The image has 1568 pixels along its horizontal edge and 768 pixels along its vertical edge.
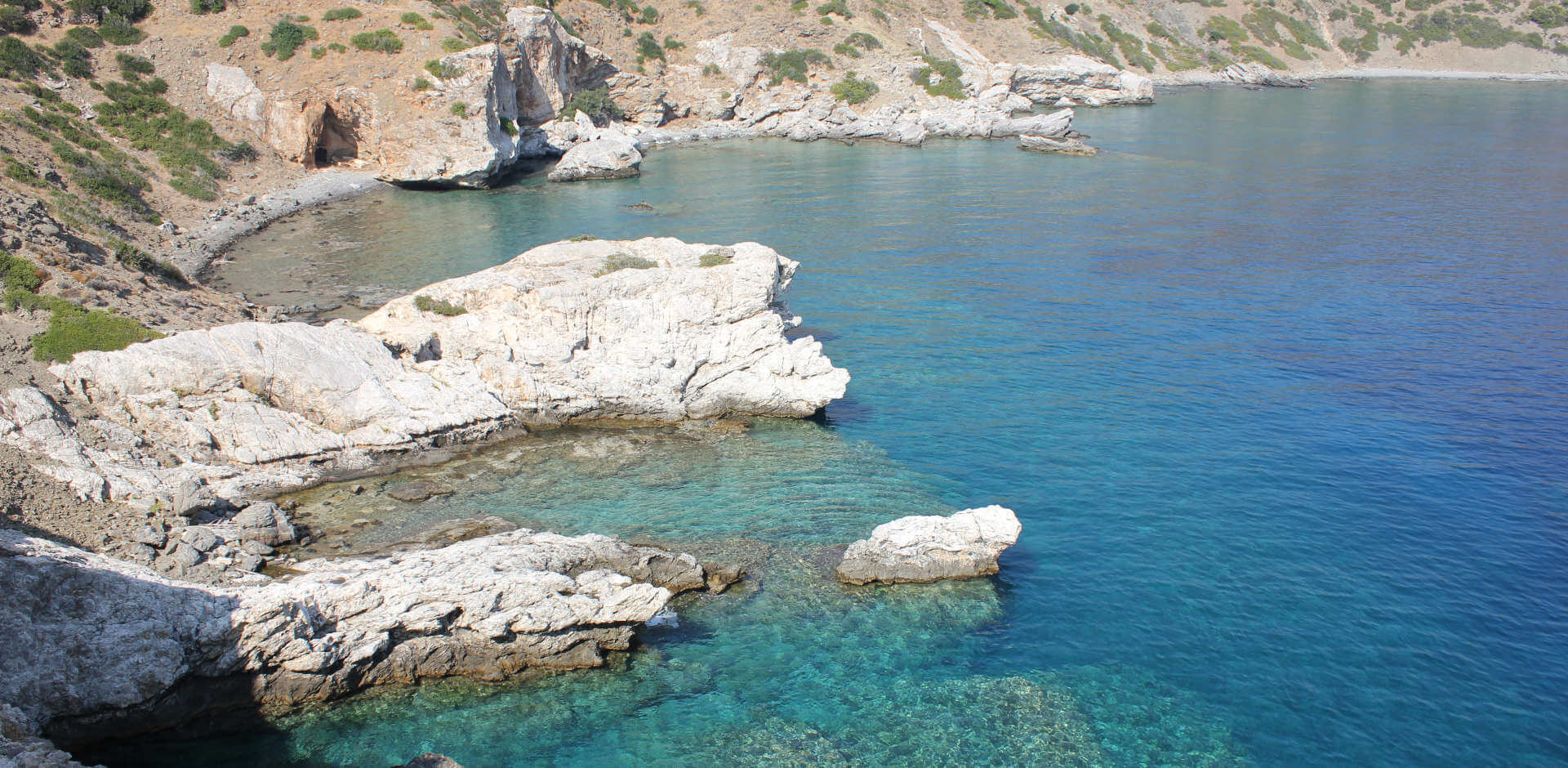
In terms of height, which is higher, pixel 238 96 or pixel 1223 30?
pixel 1223 30

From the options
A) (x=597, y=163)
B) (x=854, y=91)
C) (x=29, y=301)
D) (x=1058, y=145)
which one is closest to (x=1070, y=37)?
(x=854, y=91)

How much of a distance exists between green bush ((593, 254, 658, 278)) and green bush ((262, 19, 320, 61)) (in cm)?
5255

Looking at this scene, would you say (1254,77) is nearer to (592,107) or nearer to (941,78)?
(941,78)

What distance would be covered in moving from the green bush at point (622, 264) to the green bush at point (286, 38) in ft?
172

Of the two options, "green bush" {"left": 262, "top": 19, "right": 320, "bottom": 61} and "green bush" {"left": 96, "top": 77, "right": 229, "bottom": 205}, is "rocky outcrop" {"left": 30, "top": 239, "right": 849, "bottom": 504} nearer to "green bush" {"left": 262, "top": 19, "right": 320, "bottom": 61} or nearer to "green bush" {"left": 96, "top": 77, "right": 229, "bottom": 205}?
"green bush" {"left": 96, "top": 77, "right": 229, "bottom": 205}

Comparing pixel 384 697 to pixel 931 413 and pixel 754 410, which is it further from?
pixel 931 413

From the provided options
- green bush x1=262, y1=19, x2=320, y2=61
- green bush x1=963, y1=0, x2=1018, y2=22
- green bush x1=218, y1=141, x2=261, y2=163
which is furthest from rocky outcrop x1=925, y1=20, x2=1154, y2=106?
green bush x1=218, y1=141, x2=261, y2=163

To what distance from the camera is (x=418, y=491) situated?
26.2m

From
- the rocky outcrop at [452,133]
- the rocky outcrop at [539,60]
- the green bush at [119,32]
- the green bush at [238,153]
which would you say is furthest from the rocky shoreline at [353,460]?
the rocky outcrop at [539,60]

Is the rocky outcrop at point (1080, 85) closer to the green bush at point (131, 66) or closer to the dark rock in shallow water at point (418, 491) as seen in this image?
the green bush at point (131, 66)

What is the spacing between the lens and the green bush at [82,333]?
27.1m

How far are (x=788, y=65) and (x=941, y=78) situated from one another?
17950 millimetres

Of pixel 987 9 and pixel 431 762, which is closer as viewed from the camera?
pixel 431 762

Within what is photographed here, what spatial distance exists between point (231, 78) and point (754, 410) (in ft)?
193
